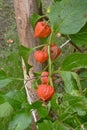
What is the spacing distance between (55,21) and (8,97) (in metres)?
0.21

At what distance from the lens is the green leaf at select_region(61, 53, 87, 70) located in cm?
78

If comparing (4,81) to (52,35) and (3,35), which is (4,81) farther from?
(3,35)

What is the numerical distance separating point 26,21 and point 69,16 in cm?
26

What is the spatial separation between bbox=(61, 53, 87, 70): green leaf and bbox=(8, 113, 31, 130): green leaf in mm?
129

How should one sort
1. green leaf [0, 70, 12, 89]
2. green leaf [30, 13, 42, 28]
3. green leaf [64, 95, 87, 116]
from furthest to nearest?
green leaf [30, 13, 42, 28]
green leaf [0, 70, 12, 89]
green leaf [64, 95, 87, 116]

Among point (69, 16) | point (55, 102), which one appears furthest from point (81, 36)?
point (55, 102)

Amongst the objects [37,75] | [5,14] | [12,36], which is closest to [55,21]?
[37,75]

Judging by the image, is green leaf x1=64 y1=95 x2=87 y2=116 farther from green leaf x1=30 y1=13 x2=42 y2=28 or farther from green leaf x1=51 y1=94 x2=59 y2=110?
green leaf x1=30 y1=13 x2=42 y2=28

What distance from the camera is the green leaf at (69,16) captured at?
34.3 inches

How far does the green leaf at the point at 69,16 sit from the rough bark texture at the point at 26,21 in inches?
8.3

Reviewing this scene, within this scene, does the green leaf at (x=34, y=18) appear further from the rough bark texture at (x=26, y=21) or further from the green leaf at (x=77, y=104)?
the green leaf at (x=77, y=104)

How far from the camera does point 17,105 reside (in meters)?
0.82

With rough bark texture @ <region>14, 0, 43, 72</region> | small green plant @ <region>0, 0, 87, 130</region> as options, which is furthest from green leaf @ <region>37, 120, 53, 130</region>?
rough bark texture @ <region>14, 0, 43, 72</region>

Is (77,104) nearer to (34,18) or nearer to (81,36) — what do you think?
(81,36)
